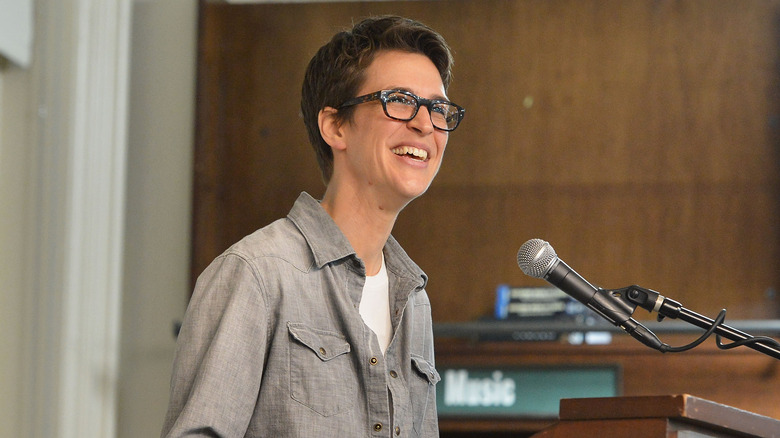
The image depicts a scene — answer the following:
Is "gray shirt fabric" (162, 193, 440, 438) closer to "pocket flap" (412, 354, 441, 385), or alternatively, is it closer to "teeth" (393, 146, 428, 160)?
"pocket flap" (412, 354, 441, 385)

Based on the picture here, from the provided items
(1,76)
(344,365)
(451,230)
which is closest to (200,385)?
(344,365)

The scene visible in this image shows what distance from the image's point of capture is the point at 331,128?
5.40ft

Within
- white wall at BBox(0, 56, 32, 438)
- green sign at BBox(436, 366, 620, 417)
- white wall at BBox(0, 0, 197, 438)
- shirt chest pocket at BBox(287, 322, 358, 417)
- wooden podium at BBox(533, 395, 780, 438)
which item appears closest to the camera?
wooden podium at BBox(533, 395, 780, 438)

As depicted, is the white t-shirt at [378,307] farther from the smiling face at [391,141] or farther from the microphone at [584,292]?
the microphone at [584,292]

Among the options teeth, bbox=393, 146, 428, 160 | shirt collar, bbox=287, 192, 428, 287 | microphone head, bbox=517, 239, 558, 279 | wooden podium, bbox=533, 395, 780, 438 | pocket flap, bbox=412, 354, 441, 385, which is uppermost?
teeth, bbox=393, 146, 428, 160

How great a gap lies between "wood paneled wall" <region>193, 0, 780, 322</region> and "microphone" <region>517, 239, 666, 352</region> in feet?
9.42

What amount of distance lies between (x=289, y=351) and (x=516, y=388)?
2.47 metres

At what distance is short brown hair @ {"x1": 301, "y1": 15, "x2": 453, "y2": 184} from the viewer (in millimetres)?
1629

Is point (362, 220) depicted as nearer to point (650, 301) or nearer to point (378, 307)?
point (378, 307)

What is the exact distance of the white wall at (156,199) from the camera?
13.4ft

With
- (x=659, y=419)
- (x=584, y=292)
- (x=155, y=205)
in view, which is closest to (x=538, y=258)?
(x=584, y=292)

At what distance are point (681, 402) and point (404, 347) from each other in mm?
621

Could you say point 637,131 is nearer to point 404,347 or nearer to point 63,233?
point 63,233

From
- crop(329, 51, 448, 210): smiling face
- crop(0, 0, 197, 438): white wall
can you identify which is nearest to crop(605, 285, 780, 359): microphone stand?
crop(329, 51, 448, 210): smiling face
